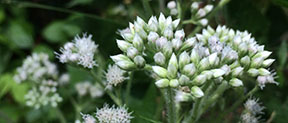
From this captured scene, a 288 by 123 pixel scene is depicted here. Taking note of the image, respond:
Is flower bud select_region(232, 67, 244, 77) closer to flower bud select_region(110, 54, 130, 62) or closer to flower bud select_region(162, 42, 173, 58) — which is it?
flower bud select_region(162, 42, 173, 58)

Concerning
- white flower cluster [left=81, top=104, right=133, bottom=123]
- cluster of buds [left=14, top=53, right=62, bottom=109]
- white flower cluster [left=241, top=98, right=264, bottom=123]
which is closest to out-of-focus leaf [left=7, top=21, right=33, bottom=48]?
cluster of buds [left=14, top=53, right=62, bottom=109]

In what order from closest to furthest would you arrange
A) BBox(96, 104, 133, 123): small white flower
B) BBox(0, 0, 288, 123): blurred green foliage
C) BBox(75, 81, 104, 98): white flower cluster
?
BBox(96, 104, 133, 123): small white flower
BBox(0, 0, 288, 123): blurred green foliage
BBox(75, 81, 104, 98): white flower cluster

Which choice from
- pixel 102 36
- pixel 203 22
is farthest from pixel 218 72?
pixel 102 36

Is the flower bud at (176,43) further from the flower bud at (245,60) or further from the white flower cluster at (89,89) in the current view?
the white flower cluster at (89,89)

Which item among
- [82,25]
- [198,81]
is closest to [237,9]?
[82,25]

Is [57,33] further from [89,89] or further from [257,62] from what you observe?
[257,62]

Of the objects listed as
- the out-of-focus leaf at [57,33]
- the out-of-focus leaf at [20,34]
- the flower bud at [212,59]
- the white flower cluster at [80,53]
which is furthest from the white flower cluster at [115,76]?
the out-of-focus leaf at [20,34]
